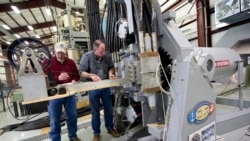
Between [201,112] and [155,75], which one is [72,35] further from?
[201,112]

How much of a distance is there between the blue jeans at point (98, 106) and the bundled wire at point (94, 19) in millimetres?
987

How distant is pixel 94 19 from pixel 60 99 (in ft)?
4.45

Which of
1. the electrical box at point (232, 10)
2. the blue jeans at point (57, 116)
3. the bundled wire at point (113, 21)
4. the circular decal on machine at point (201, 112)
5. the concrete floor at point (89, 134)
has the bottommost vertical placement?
the concrete floor at point (89, 134)

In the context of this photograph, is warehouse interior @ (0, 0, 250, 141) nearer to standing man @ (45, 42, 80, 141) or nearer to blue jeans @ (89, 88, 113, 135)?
blue jeans @ (89, 88, 113, 135)

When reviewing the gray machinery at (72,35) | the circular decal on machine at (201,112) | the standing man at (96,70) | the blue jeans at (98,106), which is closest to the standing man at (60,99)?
the standing man at (96,70)

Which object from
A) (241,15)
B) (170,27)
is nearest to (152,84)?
(170,27)

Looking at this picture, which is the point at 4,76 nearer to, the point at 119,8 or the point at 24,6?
the point at 24,6

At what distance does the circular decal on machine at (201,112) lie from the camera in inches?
47.0

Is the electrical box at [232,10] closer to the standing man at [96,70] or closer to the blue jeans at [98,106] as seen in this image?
the standing man at [96,70]

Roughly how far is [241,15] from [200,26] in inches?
57.9

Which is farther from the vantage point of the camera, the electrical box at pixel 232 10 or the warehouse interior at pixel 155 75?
the electrical box at pixel 232 10

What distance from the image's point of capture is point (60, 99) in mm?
2141

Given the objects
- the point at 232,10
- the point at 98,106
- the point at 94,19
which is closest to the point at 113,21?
the point at 94,19

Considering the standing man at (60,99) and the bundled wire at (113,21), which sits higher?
the bundled wire at (113,21)
